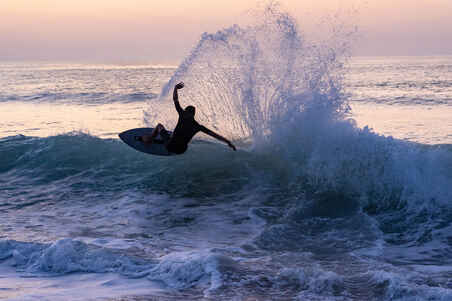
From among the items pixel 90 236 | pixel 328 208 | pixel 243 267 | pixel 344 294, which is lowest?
pixel 344 294

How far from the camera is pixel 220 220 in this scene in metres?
9.20

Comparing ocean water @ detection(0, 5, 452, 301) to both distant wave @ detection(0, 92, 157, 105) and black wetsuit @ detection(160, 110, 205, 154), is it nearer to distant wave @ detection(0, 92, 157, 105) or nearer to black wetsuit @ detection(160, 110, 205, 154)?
black wetsuit @ detection(160, 110, 205, 154)

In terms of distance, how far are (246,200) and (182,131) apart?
2157 millimetres

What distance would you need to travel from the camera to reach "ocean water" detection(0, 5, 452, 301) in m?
6.09

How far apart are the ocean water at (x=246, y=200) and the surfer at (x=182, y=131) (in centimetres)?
133

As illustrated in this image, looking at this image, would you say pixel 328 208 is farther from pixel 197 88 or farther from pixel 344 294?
pixel 197 88

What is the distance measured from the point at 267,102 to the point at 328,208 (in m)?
3.70

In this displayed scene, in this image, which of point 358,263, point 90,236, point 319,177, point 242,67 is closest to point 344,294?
point 358,263

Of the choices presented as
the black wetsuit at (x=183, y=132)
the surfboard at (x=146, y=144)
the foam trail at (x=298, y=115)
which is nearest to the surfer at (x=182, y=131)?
the black wetsuit at (x=183, y=132)

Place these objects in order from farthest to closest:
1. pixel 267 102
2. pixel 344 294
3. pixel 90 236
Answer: pixel 267 102 → pixel 90 236 → pixel 344 294

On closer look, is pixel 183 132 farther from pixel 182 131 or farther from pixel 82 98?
pixel 82 98

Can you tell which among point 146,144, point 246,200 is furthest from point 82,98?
point 246,200

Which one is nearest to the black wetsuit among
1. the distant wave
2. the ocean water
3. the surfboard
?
the surfboard

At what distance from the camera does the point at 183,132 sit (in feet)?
31.1
